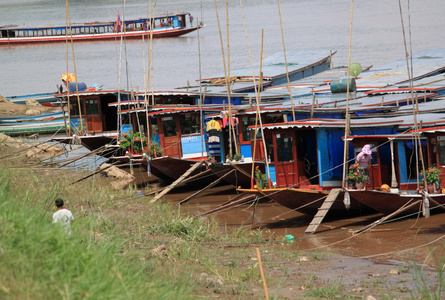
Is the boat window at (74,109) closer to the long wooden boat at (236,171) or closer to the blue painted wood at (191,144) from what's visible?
the blue painted wood at (191,144)

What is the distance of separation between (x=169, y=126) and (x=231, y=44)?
37470mm

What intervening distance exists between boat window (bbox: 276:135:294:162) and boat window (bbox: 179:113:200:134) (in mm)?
4751

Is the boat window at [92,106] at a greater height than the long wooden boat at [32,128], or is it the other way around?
the boat window at [92,106]

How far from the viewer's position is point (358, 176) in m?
12.7

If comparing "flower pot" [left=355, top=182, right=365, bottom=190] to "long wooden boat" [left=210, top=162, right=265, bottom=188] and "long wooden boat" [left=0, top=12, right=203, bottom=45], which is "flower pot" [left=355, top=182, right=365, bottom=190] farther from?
"long wooden boat" [left=0, top=12, right=203, bottom=45]

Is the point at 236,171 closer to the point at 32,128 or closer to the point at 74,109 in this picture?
the point at 74,109

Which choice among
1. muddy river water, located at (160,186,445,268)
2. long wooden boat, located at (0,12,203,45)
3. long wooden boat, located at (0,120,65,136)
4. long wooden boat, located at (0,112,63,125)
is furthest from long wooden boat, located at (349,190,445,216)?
long wooden boat, located at (0,12,203,45)

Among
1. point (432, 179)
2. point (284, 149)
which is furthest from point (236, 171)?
point (432, 179)

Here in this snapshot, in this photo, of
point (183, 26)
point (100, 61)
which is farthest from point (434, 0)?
point (100, 61)

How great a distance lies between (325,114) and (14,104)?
916 inches

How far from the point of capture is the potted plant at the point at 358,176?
1269cm

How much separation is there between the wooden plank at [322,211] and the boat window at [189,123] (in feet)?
21.3

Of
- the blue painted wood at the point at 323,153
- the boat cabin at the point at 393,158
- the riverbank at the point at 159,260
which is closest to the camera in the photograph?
the riverbank at the point at 159,260

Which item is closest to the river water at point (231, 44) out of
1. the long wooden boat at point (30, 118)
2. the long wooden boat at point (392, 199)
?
the long wooden boat at point (30, 118)
